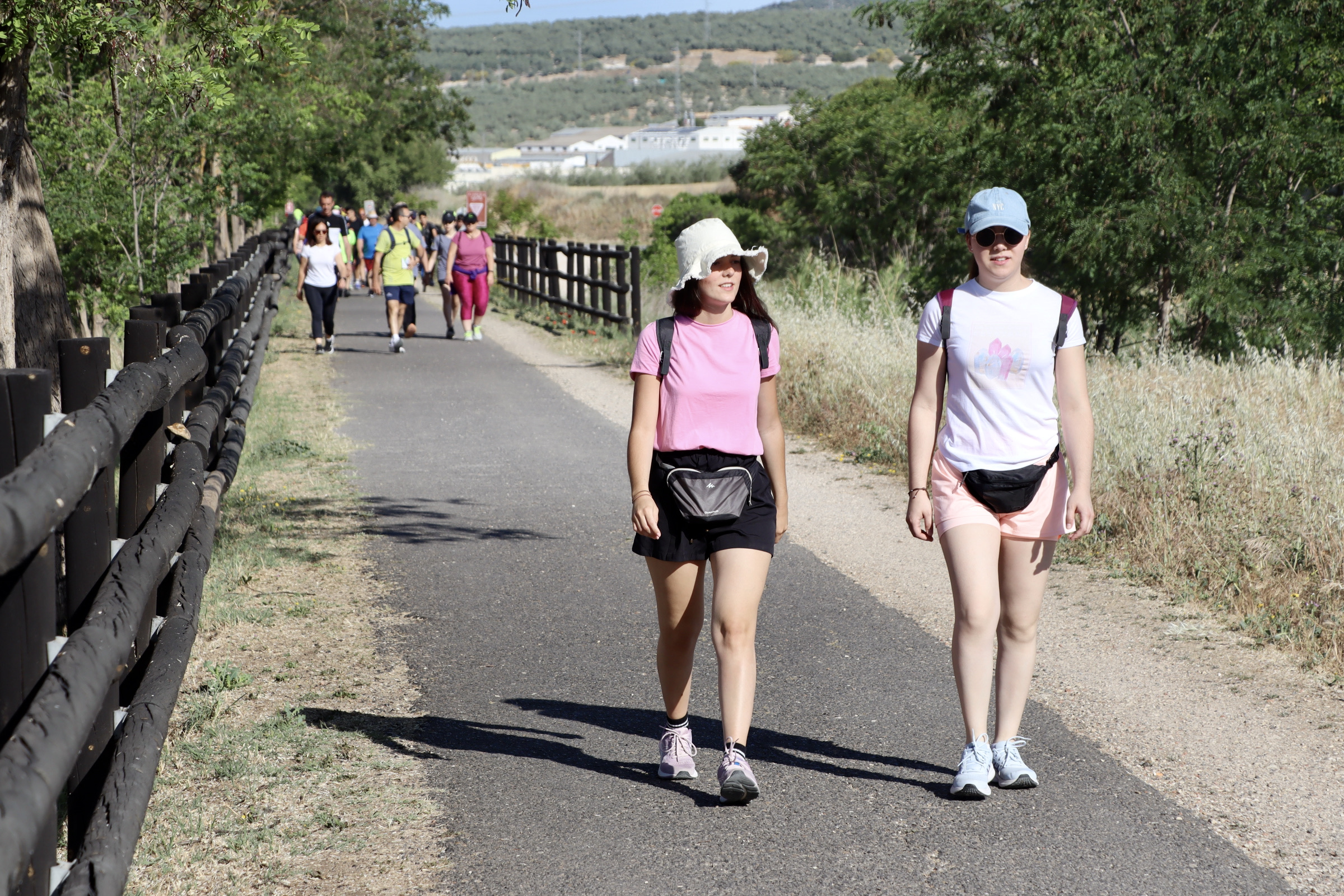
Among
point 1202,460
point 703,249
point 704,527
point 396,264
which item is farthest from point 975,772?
point 396,264

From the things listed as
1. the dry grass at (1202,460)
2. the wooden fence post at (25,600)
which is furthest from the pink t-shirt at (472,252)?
the wooden fence post at (25,600)

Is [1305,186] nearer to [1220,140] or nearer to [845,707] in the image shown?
[1220,140]

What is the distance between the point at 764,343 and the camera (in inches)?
169

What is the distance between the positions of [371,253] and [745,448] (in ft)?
75.8

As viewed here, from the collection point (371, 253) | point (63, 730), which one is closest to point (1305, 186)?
point (63, 730)

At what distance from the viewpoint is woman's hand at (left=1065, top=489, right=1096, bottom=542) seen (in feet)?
13.9

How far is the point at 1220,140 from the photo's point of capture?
1402cm

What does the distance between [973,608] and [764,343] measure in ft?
3.45

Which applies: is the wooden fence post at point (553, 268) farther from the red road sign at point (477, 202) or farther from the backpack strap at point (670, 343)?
the backpack strap at point (670, 343)

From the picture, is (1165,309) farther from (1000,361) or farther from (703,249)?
(703,249)

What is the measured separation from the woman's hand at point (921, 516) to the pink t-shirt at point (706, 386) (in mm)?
537

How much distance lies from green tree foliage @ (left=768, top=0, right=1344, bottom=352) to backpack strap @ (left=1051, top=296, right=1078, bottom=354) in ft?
34.1

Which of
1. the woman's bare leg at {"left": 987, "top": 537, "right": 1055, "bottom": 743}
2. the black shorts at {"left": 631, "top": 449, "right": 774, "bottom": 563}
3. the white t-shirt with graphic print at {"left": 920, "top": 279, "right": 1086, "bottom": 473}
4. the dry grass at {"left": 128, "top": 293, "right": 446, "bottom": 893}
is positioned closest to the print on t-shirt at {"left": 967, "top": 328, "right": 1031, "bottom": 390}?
the white t-shirt with graphic print at {"left": 920, "top": 279, "right": 1086, "bottom": 473}

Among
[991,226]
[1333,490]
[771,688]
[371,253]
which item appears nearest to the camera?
[991,226]
